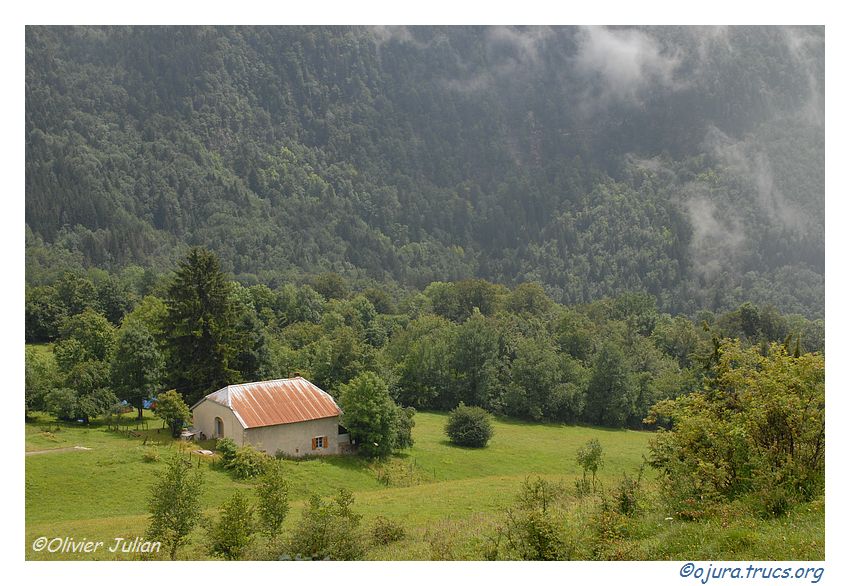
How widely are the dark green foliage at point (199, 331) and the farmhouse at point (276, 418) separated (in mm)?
2975

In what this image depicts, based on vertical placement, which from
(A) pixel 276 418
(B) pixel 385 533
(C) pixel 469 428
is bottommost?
(C) pixel 469 428

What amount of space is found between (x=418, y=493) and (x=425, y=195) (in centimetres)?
17191

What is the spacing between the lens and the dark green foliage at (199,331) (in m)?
41.0

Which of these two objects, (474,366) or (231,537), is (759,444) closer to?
(231,537)

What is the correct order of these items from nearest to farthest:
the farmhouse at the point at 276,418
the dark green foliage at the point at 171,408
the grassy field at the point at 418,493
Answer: the grassy field at the point at 418,493 < the farmhouse at the point at 276,418 < the dark green foliage at the point at 171,408

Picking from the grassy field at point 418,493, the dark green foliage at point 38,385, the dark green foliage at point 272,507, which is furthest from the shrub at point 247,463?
the dark green foliage at point 38,385

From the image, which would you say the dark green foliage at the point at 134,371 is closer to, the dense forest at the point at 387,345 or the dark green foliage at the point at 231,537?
the dense forest at the point at 387,345

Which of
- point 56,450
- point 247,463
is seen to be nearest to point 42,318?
point 56,450

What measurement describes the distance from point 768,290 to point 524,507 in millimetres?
133903

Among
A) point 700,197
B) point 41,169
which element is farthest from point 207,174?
point 700,197

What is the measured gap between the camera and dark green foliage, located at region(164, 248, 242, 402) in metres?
41.0

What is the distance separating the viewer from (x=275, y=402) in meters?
37.0

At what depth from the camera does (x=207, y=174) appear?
6969 inches
